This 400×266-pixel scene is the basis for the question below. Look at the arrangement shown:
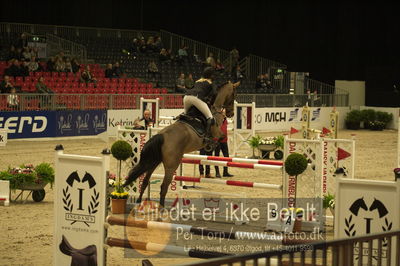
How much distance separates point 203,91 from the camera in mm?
10680

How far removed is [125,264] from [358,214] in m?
2.92

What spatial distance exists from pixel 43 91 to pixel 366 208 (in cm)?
1725

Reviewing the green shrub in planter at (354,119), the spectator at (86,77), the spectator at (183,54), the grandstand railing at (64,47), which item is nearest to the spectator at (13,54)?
the spectator at (86,77)

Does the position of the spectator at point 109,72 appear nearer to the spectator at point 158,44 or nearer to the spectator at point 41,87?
the spectator at point 41,87

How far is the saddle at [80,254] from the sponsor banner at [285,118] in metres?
19.7

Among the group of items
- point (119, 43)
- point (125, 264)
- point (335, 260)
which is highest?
point (119, 43)

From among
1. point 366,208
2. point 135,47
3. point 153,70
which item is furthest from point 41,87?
point 366,208

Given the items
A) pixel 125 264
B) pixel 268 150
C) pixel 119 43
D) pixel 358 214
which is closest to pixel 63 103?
pixel 268 150

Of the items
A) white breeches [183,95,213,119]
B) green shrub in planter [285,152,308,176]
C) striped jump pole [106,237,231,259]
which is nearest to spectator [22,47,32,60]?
white breeches [183,95,213,119]

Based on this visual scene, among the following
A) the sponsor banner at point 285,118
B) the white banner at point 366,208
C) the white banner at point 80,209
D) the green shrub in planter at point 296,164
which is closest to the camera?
the white banner at point 366,208

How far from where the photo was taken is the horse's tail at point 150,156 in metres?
9.40

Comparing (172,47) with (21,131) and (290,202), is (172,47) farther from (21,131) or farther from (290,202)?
(290,202)

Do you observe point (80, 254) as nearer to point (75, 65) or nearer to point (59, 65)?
point (59, 65)

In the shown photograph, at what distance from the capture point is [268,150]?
18203 mm
